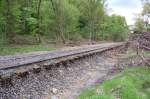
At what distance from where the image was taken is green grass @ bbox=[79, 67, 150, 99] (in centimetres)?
902

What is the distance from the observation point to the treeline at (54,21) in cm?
3128

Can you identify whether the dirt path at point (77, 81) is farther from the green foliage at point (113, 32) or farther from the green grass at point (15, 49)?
the green foliage at point (113, 32)

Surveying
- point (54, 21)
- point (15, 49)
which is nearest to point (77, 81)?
point (15, 49)

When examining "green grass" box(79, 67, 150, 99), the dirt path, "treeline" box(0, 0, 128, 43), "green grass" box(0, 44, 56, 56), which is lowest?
the dirt path

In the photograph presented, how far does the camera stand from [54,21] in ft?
135

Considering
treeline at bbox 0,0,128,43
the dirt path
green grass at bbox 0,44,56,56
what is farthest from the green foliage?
the dirt path

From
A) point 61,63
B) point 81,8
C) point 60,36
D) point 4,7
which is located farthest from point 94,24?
point 61,63

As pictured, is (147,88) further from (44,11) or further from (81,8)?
(81,8)

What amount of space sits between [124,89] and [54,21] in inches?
1287

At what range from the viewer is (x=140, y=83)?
1080 centimetres

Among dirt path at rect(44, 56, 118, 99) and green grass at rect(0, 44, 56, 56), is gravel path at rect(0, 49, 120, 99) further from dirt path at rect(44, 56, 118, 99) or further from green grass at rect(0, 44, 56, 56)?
green grass at rect(0, 44, 56, 56)

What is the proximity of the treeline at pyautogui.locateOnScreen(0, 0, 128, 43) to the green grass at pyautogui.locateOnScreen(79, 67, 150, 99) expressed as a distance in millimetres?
18222

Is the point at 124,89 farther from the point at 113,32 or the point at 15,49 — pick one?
the point at 113,32

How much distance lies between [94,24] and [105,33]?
10213mm
